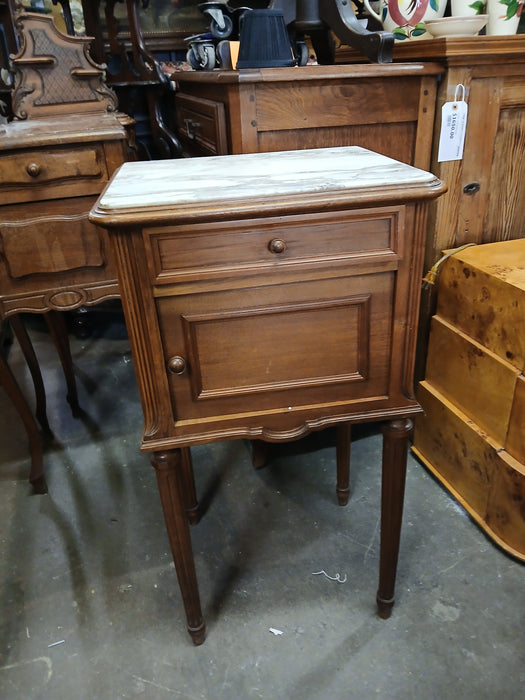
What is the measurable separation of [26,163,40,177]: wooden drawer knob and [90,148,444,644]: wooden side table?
378 millimetres

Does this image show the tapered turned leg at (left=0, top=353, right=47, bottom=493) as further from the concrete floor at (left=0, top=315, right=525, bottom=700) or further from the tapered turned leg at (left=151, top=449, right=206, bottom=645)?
the tapered turned leg at (left=151, top=449, right=206, bottom=645)

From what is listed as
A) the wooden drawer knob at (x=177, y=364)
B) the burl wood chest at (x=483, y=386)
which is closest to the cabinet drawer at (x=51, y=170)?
the wooden drawer knob at (x=177, y=364)

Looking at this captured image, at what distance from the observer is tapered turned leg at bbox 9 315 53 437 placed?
5.25ft

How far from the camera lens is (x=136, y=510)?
4.79 ft

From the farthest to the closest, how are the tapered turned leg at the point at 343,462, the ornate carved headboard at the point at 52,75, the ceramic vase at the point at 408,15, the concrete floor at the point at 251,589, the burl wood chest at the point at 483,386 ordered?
the ornate carved headboard at the point at 52,75 → the tapered turned leg at the point at 343,462 → the ceramic vase at the point at 408,15 → the burl wood chest at the point at 483,386 → the concrete floor at the point at 251,589

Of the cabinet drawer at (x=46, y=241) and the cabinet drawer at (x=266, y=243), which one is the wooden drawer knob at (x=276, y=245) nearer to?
the cabinet drawer at (x=266, y=243)

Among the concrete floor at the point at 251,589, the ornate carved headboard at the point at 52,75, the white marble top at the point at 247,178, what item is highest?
the ornate carved headboard at the point at 52,75

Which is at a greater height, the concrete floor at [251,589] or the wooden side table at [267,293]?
the wooden side table at [267,293]

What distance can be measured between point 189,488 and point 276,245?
813 mm

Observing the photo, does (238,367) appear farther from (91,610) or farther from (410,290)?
(91,610)

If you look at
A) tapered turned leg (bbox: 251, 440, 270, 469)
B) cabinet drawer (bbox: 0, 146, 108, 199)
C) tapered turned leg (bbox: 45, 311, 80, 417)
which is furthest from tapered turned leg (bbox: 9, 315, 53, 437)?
tapered turned leg (bbox: 251, 440, 270, 469)

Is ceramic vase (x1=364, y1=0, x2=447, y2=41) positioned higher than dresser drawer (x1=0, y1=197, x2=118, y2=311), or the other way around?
ceramic vase (x1=364, y1=0, x2=447, y2=41)

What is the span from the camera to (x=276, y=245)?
77cm

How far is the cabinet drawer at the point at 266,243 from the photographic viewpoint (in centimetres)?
75
